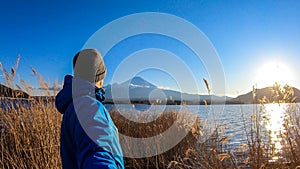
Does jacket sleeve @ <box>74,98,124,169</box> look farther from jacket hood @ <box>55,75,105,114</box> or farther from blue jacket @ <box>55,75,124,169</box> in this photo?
jacket hood @ <box>55,75,105,114</box>

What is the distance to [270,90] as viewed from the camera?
10.6 feet

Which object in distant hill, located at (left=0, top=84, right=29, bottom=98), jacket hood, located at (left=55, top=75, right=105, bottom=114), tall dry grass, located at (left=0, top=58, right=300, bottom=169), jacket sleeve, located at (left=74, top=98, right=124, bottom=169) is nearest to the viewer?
jacket sleeve, located at (left=74, top=98, right=124, bottom=169)

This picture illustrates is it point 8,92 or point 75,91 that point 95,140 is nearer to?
point 75,91

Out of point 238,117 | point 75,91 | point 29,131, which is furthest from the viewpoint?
point 238,117

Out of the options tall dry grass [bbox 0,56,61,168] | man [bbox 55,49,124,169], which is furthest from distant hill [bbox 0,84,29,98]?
man [bbox 55,49,124,169]

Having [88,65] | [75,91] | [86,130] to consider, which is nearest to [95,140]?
[86,130]

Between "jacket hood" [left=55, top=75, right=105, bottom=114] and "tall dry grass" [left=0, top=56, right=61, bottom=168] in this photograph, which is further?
"tall dry grass" [left=0, top=56, right=61, bottom=168]

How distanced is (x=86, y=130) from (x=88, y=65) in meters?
0.48

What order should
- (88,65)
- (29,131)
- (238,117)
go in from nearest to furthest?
(88,65) → (29,131) → (238,117)

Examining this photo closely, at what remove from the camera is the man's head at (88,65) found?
1.55 metres

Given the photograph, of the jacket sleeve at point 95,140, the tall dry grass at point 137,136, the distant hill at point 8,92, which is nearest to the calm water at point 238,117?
the tall dry grass at point 137,136

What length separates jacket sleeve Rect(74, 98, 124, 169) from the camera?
1.08 meters

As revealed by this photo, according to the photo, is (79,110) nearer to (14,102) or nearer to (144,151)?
(14,102)

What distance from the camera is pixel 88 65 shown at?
156 centimetres
